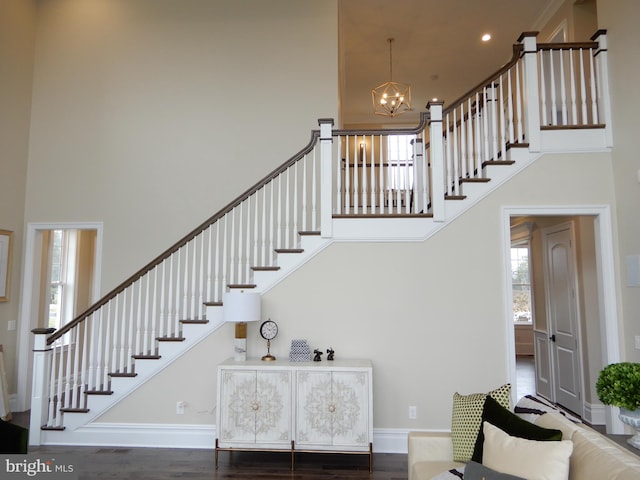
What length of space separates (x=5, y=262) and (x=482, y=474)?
6.20 m

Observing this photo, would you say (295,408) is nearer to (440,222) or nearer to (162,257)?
(162,257)

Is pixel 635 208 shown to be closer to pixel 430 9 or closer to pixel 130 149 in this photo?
pixel 430 9

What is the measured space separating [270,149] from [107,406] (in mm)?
3692

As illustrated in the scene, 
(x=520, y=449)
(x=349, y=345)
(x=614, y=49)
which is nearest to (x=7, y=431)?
(x=349, y=345)

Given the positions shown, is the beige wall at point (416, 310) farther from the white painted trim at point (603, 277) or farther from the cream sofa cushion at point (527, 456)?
the cream sofa cushion at point (527, 456)

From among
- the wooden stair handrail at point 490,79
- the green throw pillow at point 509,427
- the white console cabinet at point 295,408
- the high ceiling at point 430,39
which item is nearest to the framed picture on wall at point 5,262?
the white console cabinet at point 295,408

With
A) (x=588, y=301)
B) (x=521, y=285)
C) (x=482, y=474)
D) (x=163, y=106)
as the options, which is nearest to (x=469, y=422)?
(x=482, y=474)

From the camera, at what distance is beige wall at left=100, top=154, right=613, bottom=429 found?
423cm

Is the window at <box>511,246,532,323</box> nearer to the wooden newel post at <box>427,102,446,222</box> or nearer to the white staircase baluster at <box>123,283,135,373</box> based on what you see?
the wooden newel post at <box>427,102,446,222</box>

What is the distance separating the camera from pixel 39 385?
4.28 m

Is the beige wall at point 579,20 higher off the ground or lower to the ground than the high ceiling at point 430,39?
lower

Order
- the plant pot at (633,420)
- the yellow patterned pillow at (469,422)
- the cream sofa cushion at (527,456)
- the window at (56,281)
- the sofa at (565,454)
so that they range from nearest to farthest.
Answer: the sofa at (565,454) < the cream sofa cushion at (527,456) < the plant pot at (633,420) < the yellow patterned pillow at (469,422) < the window at (56,281)

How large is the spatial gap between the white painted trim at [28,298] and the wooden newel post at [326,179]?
3.44 m

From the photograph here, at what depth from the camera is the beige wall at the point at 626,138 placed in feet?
12.9
